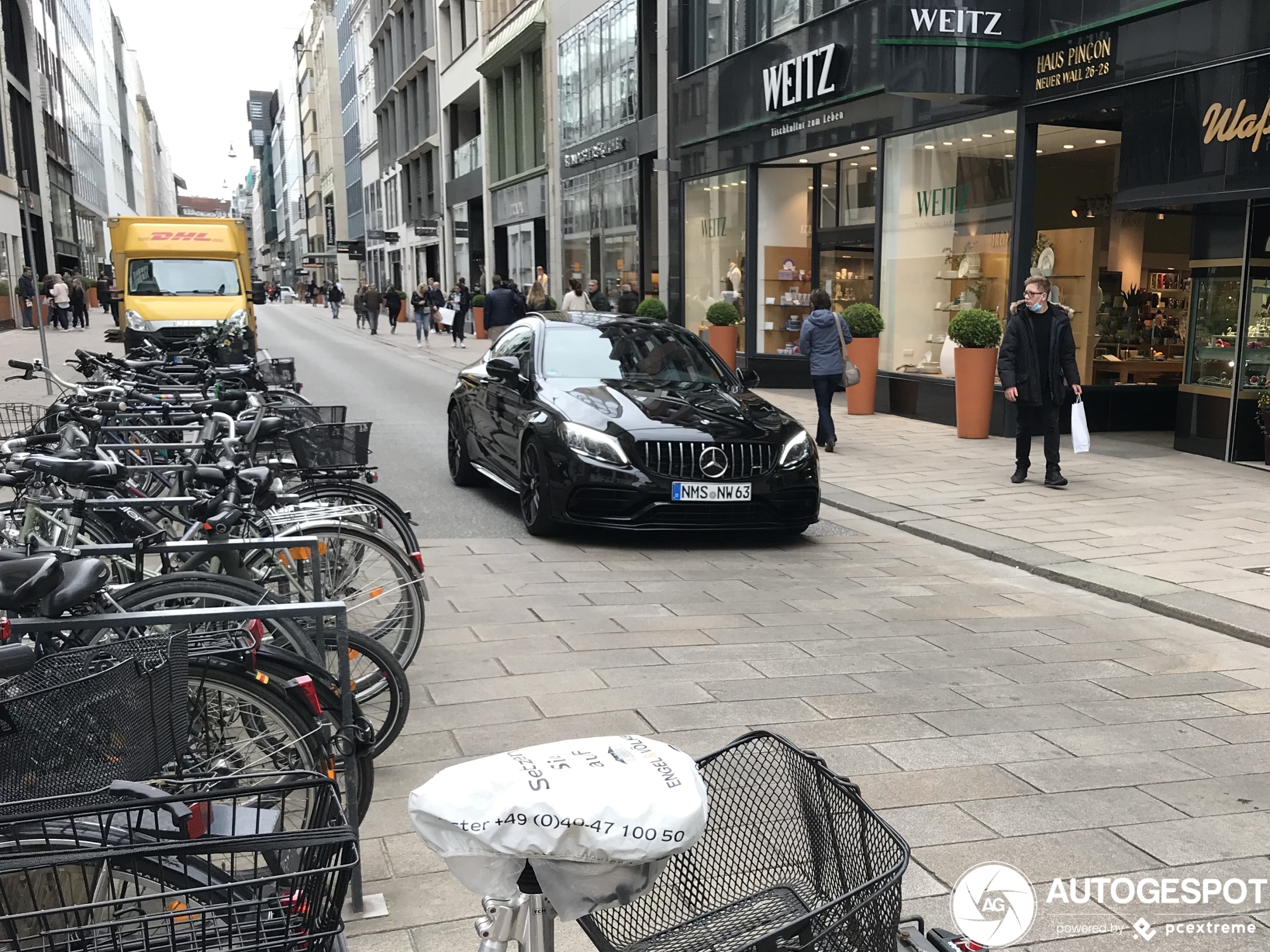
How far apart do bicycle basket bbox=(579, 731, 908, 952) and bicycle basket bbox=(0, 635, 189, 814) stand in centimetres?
106

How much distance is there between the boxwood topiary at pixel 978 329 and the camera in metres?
12.9

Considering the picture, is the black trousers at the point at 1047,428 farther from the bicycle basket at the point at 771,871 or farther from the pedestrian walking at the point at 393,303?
the pedestrian walking at the point at 393,303

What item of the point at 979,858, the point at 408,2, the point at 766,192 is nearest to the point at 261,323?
the point at 408,2

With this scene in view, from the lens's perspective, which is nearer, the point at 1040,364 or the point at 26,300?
the point at 1040,364

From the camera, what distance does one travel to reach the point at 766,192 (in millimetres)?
19469

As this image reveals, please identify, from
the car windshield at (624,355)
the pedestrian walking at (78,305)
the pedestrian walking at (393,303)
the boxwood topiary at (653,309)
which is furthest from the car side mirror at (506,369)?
the pedestrian walking at (78,305)

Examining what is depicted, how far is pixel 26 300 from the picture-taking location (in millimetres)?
36125

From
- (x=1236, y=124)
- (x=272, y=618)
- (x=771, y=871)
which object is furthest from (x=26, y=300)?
(x=771, y=871)

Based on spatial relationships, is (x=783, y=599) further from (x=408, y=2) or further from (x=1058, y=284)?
(x=408, y=2)

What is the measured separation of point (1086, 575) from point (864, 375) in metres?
8.30

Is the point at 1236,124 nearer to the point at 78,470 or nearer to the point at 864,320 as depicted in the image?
the point at 864,320

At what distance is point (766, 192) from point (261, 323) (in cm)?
3402

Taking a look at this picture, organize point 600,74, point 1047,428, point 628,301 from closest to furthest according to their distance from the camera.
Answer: point 1047,428 → point 628,301 → point 600,74

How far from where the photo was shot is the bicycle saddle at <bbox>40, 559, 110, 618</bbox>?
8.96ft
